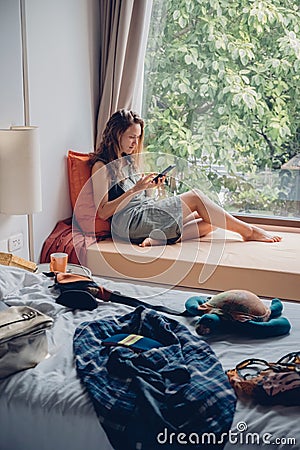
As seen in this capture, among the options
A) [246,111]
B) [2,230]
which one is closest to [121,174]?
[2,230]

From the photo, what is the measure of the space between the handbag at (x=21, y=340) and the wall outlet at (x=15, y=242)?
1063 mm

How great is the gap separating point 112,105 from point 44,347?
2218 millimetres

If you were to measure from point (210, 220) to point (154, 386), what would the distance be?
74.4 inches

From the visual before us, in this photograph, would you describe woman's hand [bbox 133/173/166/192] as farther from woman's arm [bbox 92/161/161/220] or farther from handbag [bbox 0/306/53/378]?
handbag [bbox 0/306/53/378]

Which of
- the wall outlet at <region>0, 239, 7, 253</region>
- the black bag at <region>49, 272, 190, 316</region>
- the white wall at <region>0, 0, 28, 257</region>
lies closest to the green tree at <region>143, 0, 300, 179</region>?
the white wall at <region>0, 0, 28, 257</region>

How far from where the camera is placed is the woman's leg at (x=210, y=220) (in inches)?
131

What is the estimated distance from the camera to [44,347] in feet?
5.96

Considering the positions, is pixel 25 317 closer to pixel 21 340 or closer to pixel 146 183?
pixel 21 340

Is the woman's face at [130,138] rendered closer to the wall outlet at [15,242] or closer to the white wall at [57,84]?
the white wall at [57,84]

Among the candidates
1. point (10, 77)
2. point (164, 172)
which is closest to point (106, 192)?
point (164, 172)

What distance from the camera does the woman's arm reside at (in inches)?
123

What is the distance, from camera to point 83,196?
3.34m

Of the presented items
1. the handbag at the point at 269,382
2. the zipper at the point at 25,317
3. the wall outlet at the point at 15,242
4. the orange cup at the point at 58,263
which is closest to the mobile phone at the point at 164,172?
the orange cup at the point at 58,263

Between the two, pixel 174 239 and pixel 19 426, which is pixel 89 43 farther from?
pixel 19 426
